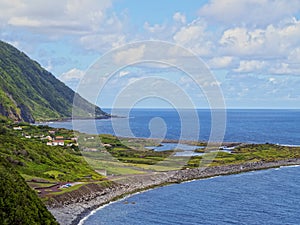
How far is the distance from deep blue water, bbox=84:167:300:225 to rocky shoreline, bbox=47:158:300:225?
2.88 m

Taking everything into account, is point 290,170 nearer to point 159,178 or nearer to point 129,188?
point 159,178

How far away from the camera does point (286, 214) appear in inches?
3051

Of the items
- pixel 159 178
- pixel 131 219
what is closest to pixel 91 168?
pixel 159 178

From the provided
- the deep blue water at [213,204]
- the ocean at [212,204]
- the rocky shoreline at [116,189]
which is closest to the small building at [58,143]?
the rocky shoreline at [116,189]

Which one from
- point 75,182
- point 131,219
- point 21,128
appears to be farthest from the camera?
point 21,128

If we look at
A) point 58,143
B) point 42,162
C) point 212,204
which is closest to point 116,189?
point 212,204

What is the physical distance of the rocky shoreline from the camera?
75.3 meters

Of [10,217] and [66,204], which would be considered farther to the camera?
[66,204]

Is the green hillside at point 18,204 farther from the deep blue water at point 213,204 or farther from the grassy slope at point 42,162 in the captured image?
the grassy slope at point 42,162

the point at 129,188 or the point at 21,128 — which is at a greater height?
the point at 21,128

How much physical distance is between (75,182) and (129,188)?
455 inches

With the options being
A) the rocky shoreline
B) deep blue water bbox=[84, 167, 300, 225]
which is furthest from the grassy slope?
deep blue water bbox=[84, 167, 300, 225]

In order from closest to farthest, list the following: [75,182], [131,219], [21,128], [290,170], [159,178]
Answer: [131,219], [75,182], [159,178], [290,170], [21,128]

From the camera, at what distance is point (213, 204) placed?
3346 inches
